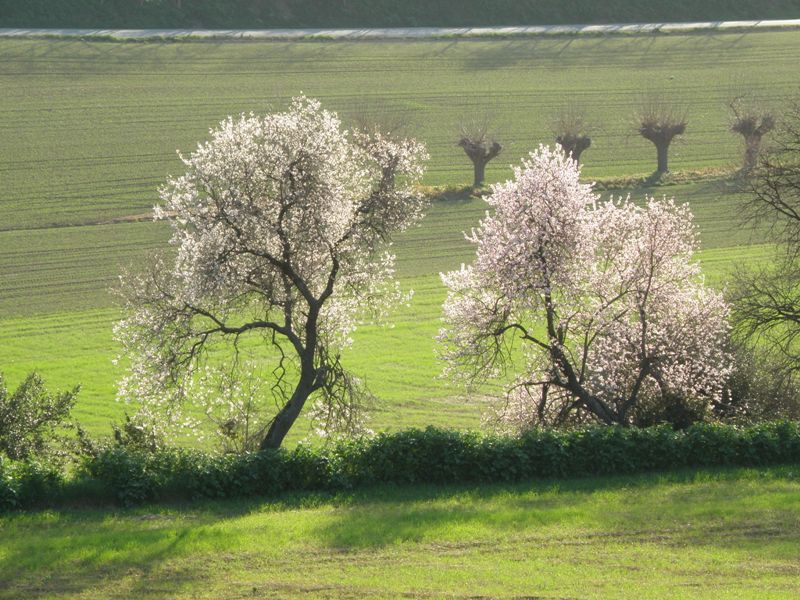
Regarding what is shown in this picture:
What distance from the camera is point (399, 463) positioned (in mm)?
25578

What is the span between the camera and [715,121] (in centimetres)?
8100

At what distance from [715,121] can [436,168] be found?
2210 cm

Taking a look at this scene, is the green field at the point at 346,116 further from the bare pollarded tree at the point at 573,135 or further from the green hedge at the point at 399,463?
the green hedge at the point at 399,463

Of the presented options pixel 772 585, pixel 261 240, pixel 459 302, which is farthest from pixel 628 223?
pixel 772 585

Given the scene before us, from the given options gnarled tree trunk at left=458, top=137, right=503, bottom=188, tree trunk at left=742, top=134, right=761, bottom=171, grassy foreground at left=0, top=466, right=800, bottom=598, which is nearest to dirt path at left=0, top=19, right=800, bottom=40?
gnarled tree trunk at left=458, top=137, right=503, bottom=188

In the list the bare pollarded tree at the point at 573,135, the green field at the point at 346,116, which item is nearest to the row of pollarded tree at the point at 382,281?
the green field at the point at 346,116

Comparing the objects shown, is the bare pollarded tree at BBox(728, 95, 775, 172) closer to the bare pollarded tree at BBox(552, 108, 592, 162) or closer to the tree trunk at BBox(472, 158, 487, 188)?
the bare pollarded tree at BBox(552, 108, 592, 162)

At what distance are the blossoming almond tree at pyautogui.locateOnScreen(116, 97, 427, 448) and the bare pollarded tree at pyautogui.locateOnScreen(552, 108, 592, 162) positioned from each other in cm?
4164

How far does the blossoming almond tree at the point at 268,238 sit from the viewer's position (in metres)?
28.5

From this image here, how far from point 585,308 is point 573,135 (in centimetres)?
4292

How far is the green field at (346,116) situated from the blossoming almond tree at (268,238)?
24.8ft

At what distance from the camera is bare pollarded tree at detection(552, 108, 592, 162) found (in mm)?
71688

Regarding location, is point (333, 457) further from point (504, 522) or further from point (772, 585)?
point (772, 585)

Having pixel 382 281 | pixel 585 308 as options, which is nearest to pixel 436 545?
pixel 585 308
